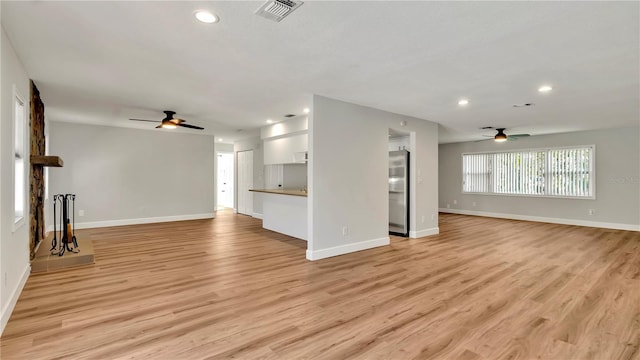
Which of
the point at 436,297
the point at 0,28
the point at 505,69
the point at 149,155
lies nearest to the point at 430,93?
the point at 505,69

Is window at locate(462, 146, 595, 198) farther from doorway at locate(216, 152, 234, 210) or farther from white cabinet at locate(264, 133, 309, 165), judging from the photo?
doorway at locate(216, 152, 234, 210)

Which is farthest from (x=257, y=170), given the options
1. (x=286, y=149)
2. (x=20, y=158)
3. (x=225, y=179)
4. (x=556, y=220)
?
(x=556, y=220)

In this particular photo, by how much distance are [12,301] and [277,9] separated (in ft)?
11.2

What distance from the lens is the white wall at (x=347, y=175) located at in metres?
4.52

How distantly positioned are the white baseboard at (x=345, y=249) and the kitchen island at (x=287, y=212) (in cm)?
108

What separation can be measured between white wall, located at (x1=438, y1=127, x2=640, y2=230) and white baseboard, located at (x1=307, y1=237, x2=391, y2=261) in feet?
18.2

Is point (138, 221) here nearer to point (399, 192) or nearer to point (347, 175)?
point (347, 175)

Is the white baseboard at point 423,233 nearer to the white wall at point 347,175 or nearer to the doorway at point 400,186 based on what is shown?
the doorway at point 400,186

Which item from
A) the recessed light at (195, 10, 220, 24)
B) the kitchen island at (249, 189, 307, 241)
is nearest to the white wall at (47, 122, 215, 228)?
the kitchen island at (249, 189, 307, 241)

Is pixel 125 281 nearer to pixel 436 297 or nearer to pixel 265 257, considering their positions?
pixel 265 257

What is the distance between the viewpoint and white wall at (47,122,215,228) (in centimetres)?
702

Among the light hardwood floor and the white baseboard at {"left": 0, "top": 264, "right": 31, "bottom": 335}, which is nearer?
the light hardwood floor

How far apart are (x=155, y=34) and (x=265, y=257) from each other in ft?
10.3

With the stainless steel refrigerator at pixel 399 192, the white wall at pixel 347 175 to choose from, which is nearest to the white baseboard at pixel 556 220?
the stainless steel refrigerator at pixel 399 192
